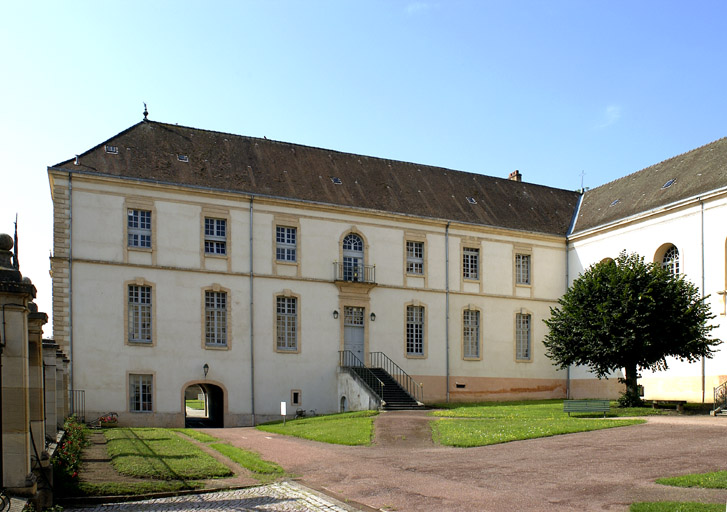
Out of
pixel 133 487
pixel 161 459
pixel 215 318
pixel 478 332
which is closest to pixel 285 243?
pixel 215 318

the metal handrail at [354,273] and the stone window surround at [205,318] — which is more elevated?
the metal handrail at [354,273]

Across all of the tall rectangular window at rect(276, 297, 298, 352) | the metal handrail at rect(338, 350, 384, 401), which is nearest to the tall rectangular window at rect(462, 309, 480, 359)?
the metal handrail at rect(338, 350, 384, 401)

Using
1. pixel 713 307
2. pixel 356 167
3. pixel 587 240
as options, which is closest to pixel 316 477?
pixel 713 307

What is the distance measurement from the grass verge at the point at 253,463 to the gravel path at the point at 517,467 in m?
0.39

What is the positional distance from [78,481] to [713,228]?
78.6ft

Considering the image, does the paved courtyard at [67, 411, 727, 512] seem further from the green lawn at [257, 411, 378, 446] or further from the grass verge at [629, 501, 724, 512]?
the green lawn at [257, 411, 378, 446]

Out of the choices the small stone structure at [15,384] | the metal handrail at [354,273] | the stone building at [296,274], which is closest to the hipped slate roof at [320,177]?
the stone building at [296,274]

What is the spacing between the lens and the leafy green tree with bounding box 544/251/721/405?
2494 cm

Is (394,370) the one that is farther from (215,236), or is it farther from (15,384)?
(15,384)

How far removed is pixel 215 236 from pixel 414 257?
342 inches

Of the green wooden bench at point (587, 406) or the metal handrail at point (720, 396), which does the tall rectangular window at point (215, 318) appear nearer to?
the green wooden bench at point (587, 406)

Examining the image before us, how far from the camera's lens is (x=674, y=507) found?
963 centimetres

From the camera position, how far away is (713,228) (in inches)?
1097

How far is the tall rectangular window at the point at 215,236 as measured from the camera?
28953 millimetres
